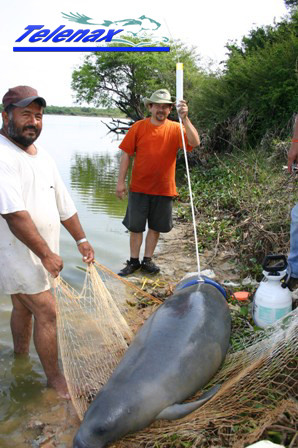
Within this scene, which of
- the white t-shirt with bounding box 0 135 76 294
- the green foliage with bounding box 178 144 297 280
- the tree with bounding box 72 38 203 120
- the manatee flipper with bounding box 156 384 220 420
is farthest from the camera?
the tree with bounding box 72 38 203 120

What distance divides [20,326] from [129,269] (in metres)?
2.36

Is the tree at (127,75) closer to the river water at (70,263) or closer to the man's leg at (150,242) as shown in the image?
the river water at (70,263)

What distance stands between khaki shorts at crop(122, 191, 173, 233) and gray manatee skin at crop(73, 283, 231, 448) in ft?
7.71

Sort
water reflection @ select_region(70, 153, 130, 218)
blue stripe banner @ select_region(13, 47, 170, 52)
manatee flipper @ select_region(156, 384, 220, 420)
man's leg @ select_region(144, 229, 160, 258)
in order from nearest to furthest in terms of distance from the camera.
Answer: manatee flipper @ select_region(156, 384, 220, 420) → man's leg @ select_region(144, 229, 160, 258) → water reflection @ select_region(70, 153, 130, 218) → blue stripe banner @ select_region(13, 47, 170, 52)

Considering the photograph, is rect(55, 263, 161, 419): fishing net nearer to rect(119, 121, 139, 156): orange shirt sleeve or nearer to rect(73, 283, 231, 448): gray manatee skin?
rect(73, 283, 231, 448): gray manatee skin

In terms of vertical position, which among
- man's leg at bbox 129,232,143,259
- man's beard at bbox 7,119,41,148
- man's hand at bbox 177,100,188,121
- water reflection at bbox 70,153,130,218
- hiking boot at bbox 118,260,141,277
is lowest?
water reflection at bbox 70,153,130,218

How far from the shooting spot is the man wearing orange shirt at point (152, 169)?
5.45 m

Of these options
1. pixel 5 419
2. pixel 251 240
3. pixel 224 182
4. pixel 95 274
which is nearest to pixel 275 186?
pixel 251 240

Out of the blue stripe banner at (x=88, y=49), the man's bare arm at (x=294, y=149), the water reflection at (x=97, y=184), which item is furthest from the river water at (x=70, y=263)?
the blue stripe banner at (x=88, y=49)

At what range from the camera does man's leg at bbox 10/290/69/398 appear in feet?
10.7

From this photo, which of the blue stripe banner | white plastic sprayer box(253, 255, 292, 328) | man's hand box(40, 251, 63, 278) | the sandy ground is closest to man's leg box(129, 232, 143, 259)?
the sandy ground

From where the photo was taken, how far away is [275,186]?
22.9 feet

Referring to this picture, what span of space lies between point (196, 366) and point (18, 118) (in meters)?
2.17

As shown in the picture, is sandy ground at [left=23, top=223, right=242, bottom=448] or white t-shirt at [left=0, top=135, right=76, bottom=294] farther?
white t-shirt at [left=0, top=135, right=76, bottom=294]
